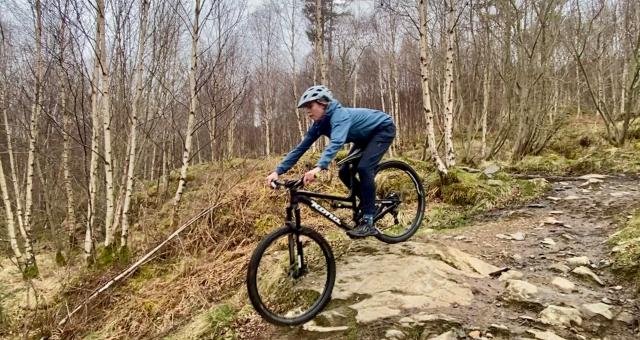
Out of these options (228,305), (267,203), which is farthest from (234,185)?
(228,305)

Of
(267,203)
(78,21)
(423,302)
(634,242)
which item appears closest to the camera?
(423,302)

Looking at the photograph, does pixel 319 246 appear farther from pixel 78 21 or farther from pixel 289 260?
pixel 78 21

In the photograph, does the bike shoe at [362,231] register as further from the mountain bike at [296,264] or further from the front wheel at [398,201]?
the front wheel at [398,201]

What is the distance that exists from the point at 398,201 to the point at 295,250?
1.78m

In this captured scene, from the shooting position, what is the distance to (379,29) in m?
23.5

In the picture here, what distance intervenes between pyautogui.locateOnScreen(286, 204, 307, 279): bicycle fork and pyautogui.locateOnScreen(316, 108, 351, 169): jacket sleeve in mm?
555

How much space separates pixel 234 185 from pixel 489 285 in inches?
217

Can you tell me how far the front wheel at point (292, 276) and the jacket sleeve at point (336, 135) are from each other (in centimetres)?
71

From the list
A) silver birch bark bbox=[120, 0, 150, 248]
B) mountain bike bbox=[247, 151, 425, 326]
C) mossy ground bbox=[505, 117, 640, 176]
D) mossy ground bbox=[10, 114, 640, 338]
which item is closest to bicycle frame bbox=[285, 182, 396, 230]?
mountain bike bbox=[247, 151, 425, 326]

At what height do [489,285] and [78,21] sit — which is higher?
[78,21]

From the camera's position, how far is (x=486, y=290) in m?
4.01

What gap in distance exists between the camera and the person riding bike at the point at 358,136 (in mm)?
3902

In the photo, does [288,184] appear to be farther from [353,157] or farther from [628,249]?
[628,249]

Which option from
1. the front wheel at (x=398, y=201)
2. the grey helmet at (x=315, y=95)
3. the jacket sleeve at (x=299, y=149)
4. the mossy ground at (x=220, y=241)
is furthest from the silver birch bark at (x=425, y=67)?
the grey helmet at (x=315, y=95)
